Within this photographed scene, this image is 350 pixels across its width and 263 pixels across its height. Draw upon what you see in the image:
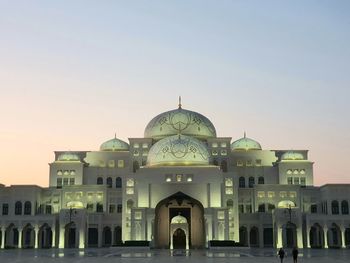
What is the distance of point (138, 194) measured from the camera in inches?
2968

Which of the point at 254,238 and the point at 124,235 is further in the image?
the point at 254,238

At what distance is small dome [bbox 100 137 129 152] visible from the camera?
298 ft

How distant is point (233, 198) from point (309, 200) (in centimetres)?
1312

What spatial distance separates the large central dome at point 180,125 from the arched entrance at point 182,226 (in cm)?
1265

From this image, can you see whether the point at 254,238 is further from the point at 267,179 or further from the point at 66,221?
Result: the point at 66,221

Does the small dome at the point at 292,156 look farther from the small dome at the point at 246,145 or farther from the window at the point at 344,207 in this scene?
the window at the point at 344,207

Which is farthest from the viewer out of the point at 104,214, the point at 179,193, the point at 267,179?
the point at 267,179

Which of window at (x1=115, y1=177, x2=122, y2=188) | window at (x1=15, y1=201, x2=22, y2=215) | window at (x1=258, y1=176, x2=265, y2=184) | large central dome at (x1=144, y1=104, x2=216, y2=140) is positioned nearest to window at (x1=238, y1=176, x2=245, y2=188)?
window at (x1=258, y1=176, x2=265, y2=184)

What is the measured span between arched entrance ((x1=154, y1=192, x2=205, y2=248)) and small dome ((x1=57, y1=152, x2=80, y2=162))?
60.5 ft

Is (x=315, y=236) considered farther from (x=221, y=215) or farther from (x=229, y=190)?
(x=221, y=215)

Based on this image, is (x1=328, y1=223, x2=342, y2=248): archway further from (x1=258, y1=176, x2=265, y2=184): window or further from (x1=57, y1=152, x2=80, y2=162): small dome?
(x1=57, y1=152, x2=80, y2=162): small dome

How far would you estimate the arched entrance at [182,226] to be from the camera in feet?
249

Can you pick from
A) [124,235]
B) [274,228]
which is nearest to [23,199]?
[124,235]

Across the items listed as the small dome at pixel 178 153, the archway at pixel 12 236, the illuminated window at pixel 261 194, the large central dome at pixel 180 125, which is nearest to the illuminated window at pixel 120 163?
the large central dome at pixel 180 125
